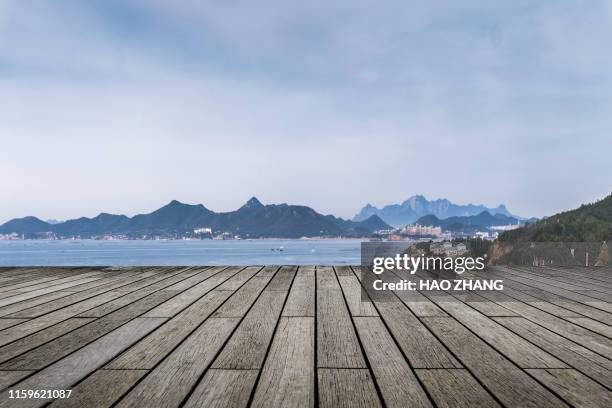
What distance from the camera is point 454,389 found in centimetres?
121

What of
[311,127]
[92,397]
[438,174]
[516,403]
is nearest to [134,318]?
[92,397]

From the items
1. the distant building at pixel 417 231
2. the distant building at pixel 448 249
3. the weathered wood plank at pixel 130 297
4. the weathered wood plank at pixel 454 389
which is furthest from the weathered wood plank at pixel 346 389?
the distant building at pixel 417 231

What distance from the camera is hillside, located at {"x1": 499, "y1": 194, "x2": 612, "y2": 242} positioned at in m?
9.81

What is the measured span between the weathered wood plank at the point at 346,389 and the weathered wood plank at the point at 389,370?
0.12 feet

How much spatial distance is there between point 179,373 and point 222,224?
123 meters

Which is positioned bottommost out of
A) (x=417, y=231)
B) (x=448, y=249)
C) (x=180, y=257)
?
(x=180, y=257)

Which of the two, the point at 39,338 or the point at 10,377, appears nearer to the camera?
the point at 10,377

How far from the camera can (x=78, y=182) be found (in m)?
51.2

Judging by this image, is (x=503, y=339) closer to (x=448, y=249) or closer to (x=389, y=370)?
(x=389, y=370)

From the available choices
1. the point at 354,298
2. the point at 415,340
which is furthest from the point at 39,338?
the point at 354,298

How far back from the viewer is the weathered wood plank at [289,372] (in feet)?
3.73

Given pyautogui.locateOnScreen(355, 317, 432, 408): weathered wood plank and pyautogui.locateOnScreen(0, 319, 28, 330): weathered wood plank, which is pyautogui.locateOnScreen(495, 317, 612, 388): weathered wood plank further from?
pyautogui.locateOnScreen(0, 319, 28, 330): weathered wood plank

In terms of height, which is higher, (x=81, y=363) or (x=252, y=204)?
(x=252, y=204)

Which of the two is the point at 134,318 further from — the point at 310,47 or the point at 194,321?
the point at 310,47
